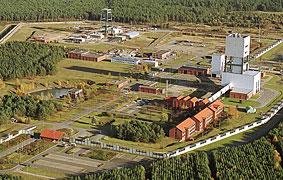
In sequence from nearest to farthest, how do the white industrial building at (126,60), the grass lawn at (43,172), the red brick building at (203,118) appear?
the grass lawn at (43,172) → the red brick building at (203,118) → the white industrial building at (126,60)

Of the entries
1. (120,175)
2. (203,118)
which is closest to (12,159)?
(120,175)

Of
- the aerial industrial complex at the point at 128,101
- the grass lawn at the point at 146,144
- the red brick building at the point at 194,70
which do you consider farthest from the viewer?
the red brick building at the point at 194,70

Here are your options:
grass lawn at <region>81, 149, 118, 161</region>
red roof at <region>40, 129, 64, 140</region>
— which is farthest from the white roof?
red roof at <region>40, 129, 64, 140</region>

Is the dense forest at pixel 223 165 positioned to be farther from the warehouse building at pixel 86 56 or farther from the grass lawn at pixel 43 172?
the warehouse building at pixel 86 56

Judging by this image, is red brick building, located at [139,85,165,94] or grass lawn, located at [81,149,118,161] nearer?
grass lawn, located at [81,149,118,161]

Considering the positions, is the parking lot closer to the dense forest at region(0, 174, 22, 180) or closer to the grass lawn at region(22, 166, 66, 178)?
the grass lawn at region(22, 166, 66, 178)

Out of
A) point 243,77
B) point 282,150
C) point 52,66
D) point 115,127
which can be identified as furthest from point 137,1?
point 282,150

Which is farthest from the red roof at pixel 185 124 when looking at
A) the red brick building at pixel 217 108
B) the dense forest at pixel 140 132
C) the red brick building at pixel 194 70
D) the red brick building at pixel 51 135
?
the red brick building at pixel 194 70
